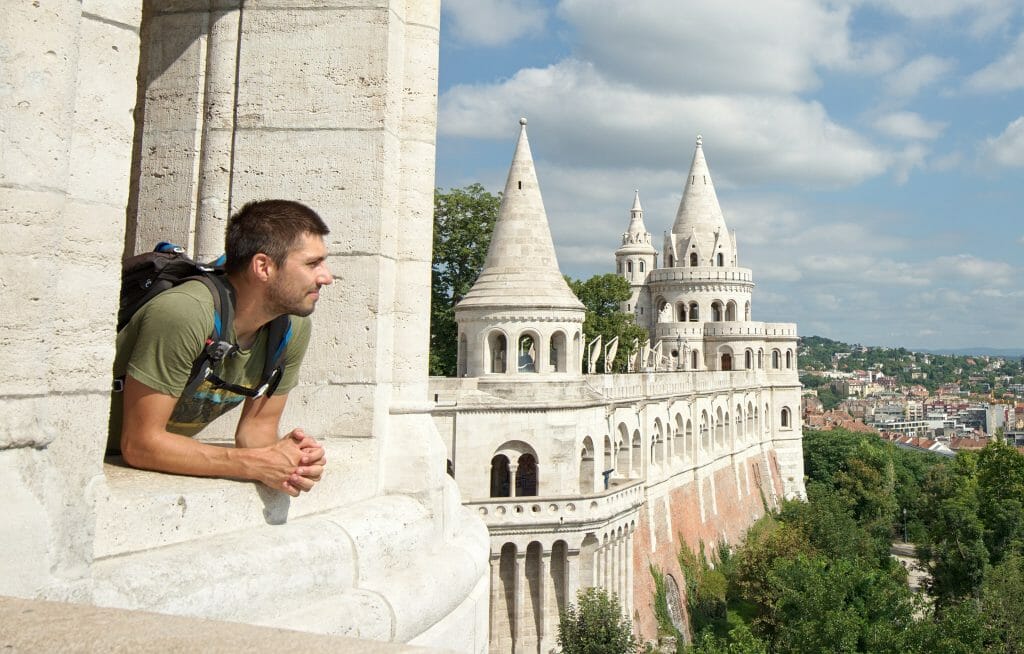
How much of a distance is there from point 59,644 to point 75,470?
836mm

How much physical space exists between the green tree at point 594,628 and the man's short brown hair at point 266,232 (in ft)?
50.3

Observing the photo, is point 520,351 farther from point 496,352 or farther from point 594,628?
point 594,628

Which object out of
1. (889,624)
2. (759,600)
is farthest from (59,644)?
(759,600)

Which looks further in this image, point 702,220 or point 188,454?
point 702,220

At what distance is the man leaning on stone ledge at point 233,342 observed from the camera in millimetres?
2775

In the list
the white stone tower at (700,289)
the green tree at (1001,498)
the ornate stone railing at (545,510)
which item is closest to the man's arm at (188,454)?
the ornate stone railing at (545,510)

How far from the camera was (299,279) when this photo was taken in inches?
115

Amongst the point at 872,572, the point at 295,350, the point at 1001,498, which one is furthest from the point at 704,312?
the point at 295,350

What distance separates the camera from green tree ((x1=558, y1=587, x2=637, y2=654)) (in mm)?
16891

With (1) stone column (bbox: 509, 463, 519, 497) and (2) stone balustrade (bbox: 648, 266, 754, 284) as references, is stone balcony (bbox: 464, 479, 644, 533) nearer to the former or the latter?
(1) stone column (bbox: 509, 463, 519, 497)

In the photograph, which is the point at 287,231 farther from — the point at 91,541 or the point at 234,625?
the point at 234,625

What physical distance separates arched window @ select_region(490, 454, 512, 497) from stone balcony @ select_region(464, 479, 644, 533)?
106 cm

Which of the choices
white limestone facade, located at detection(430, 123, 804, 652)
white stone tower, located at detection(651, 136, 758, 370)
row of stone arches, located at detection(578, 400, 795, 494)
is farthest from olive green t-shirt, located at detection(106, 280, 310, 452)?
white stone tower, located at detection(651, 136, 758, 370)

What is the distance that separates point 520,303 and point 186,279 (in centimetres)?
1645
